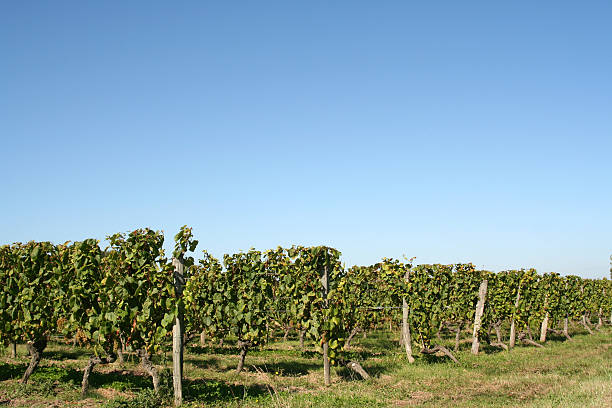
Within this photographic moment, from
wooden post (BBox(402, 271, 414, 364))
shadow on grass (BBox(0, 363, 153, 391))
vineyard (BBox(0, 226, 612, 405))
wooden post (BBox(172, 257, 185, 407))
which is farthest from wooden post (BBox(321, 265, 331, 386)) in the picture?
shadow on grass (BBox(0, 363, 153, 391))

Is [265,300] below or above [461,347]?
above

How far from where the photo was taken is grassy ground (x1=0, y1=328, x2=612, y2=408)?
870 cm

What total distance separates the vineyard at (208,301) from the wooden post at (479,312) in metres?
0.04

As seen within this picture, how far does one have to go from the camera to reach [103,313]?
9094mm

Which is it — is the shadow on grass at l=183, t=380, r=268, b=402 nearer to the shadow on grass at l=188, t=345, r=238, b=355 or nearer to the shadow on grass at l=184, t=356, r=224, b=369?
the shadow on grass at l=184, t=356, r=224, b=369

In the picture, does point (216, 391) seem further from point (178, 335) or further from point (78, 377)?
point (78, 377)

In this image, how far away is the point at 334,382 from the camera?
1102 centimetres

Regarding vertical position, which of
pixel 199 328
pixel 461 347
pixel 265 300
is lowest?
pixel 461 347

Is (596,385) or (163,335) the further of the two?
(596,385)

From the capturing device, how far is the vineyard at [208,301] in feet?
28.9

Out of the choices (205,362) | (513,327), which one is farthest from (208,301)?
(513,327)

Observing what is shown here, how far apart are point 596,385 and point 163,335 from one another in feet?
Result: 30.2

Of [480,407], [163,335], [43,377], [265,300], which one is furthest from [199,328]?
[480,407]

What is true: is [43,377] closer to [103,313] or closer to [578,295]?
[103,313]
